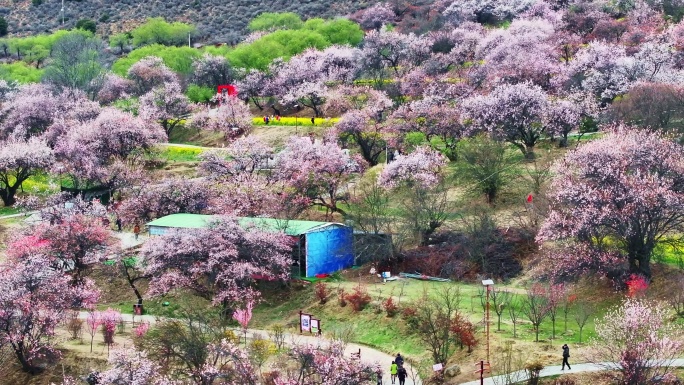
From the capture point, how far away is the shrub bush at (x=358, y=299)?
4006 cm

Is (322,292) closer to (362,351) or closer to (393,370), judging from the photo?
(362,351)

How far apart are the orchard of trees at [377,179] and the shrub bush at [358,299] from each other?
120 millimetres

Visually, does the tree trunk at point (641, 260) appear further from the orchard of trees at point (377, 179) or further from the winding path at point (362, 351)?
the winding path at point (362, 351)

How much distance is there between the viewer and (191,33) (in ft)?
382

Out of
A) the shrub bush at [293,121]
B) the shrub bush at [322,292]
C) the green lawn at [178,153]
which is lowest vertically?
the green lawn at [178,153]

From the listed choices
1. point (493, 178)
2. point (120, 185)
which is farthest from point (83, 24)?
point (493, 178)

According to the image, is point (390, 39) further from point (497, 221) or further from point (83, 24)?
point (83, 24)

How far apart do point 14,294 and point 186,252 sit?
275 inches

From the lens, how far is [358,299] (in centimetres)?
4019

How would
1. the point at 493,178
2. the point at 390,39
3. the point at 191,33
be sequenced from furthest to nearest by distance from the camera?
the point at 191,33 < the point at 390,39 < the point at 493,178

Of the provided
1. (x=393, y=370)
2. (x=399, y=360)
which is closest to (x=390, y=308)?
(x=399, y=360)

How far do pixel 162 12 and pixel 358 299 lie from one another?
93.6 metres

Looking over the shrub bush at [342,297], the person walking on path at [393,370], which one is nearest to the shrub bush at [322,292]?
the shrub bush at [342,297]

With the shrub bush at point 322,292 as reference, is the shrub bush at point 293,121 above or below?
below
